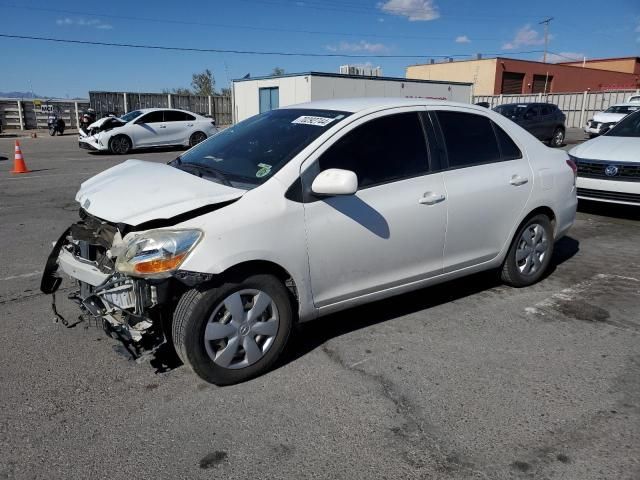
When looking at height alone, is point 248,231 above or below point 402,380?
above

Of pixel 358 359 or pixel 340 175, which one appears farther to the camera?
pixel 358 359

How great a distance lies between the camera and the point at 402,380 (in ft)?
11.2

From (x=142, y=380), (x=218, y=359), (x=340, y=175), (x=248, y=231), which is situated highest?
(x=340, y=175)

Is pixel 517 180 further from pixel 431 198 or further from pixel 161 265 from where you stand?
pixel 161 265

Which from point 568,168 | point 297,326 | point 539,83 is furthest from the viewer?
point 539,83

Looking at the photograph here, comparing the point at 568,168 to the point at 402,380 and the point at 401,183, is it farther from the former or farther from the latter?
the point at 402,380

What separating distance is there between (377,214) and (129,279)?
1662 mm

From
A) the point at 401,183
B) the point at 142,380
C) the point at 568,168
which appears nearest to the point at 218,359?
the point at 142,380

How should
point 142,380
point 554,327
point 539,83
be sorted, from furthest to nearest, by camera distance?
point 539,83, point 554,327, point 142,380

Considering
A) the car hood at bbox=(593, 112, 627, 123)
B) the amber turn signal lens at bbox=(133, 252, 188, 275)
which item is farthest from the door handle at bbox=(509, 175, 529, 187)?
the car hood at bbox=(593, 112, 627, 123)

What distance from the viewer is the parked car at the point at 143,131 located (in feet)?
58.4

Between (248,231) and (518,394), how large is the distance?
6.20 feet

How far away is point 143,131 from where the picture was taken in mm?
18500

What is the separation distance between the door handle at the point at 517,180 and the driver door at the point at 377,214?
2.85 feet
